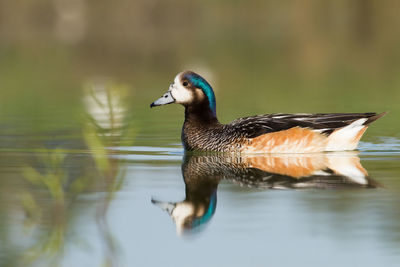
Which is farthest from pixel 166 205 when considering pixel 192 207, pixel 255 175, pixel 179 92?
pixel 179 92

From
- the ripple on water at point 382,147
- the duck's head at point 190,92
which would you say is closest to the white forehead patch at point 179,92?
the duck's head at point 190,92

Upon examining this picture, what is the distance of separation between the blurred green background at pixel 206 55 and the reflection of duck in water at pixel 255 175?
0.93m

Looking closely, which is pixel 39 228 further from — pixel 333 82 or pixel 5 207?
A: pixel 333 82

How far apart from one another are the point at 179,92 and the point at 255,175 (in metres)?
2.68

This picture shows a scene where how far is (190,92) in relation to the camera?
1198 centimetres

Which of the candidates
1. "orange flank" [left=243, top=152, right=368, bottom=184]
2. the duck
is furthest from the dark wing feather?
"orange flank" [left=243, top=152, right=368, bottom=184]

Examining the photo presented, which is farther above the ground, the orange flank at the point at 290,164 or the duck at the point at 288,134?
the duck at the point at 288,134

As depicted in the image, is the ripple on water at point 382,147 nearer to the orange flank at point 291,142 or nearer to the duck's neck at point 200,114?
the orange flank at point 291,142

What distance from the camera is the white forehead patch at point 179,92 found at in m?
11.9

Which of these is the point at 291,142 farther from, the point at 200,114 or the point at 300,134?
the point at 200,114

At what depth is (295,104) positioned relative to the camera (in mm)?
16938

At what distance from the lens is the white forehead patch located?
38.9 feet

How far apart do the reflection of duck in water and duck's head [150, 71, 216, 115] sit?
950mm

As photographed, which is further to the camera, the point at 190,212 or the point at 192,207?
the point at 192,207
